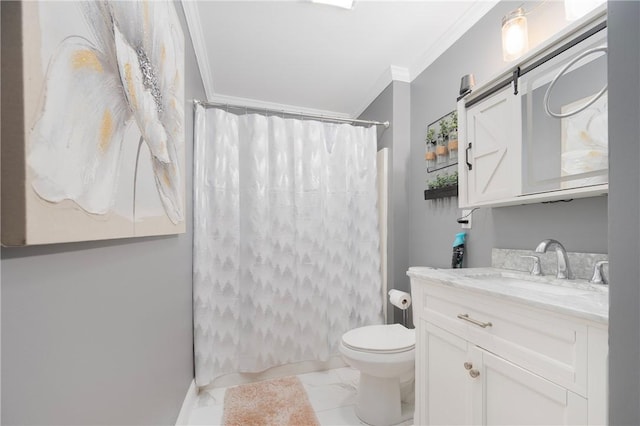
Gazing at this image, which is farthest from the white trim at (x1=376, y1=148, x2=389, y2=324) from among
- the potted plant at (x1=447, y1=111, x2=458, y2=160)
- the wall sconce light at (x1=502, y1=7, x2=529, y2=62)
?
the wall sconce light at (x1=502, y1=7, x2=529, y2=62)

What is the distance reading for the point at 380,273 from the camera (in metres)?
2.34

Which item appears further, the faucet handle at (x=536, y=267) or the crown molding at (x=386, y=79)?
the crown molding at (x=386, y=79)

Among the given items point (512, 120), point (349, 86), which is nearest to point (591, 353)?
point (512, 120)


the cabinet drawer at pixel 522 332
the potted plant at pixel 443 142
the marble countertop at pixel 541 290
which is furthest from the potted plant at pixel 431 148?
the cabinet drawer at pixel 522 332

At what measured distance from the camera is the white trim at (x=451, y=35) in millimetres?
1616

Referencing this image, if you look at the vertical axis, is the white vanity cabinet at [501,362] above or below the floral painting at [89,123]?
below

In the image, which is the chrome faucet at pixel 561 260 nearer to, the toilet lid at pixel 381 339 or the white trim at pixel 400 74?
the toilet lid at pixel 381 339

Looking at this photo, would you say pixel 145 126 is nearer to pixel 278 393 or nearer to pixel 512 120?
pixel 512 120

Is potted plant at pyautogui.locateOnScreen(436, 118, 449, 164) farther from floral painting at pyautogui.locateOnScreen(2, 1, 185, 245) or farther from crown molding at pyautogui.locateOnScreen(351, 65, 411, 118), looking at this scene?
floral painting at pyautogui.locateOnScreen(2, 1, 185, 245)

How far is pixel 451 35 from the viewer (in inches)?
72.1

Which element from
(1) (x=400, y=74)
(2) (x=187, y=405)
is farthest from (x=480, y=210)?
(2) (x=187, y=405)

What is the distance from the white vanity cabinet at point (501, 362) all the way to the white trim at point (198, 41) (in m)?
1.90

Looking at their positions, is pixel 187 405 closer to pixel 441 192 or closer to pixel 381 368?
pixel 381 368

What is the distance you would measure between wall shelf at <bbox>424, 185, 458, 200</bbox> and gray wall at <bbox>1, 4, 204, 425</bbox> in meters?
1.62
